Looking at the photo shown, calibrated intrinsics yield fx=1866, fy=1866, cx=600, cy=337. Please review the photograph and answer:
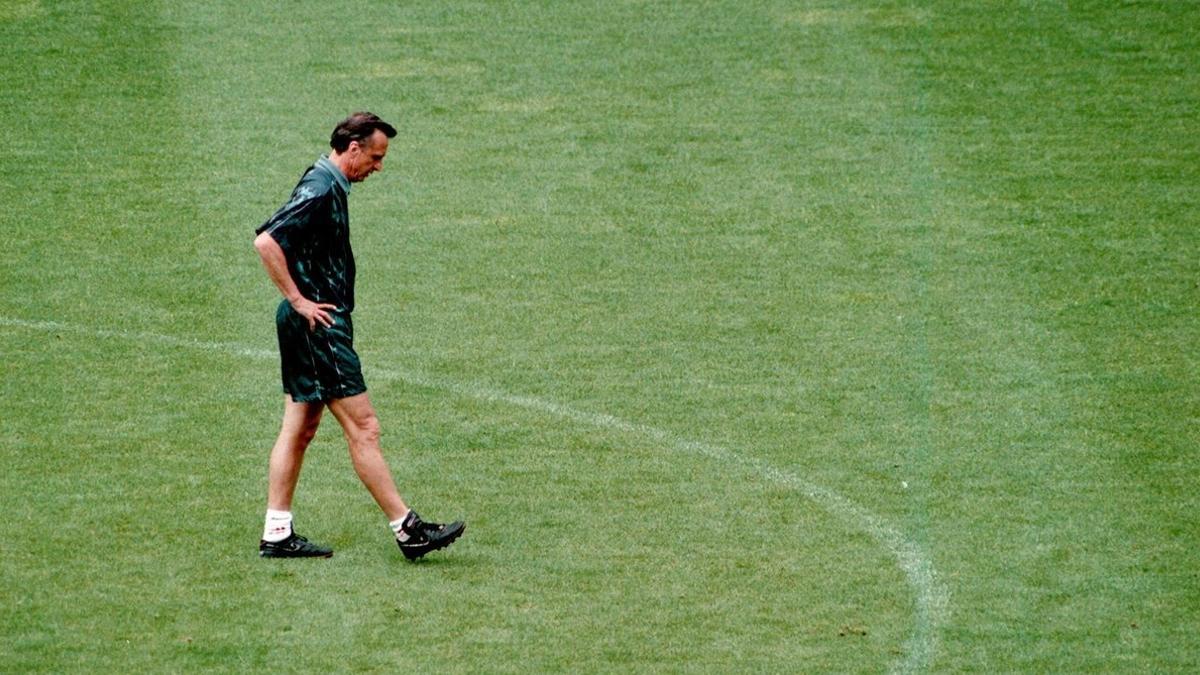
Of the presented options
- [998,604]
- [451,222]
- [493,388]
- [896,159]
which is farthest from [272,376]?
[896,159]

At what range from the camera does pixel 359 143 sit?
820cm

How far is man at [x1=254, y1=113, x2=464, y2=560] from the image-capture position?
8.09m

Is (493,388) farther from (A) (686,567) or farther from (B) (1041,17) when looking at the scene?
(B) (1041,17)

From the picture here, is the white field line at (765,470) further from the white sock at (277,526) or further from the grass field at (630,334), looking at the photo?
the white sock at (277,526)

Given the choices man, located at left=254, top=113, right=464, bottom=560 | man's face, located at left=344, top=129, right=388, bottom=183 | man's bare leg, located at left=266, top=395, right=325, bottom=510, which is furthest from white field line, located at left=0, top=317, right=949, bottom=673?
man's face, located at left=344, top=129, right=388, bottom=183

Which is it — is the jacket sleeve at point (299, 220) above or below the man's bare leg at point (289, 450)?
above

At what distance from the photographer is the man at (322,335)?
8094mm

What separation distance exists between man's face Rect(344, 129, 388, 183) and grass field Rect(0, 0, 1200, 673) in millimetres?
Answer: 1718

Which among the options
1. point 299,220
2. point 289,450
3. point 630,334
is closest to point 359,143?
point 299,220

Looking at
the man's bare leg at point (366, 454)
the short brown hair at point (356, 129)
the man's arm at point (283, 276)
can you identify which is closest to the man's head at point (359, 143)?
the short brown hair at point (356, 129)

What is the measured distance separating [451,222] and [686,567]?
517 centimetres

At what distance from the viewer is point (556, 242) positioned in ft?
41.7

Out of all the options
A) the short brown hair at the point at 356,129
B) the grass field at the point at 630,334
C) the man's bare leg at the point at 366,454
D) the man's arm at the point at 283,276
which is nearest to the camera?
the grass field at the point at 630,334

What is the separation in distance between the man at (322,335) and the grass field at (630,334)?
0.81 feet
